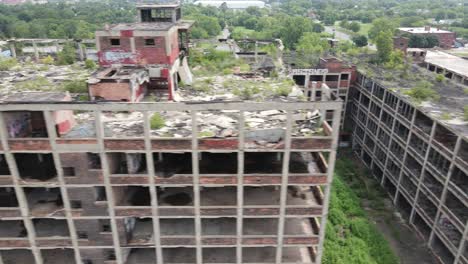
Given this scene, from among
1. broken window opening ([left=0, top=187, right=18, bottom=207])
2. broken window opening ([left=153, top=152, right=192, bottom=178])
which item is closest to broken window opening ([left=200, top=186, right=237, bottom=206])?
broken window opening ([left=153, top=152, right=192, bottom=178])

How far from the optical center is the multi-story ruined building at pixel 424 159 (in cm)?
3366

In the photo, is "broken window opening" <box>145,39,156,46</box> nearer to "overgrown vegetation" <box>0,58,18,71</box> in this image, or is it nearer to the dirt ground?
"overgrown vegetation" <box>0,58,18,71</box>

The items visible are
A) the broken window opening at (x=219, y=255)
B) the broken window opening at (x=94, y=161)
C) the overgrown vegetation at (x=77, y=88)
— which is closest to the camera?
the broken window opening at (x=94, y=161)

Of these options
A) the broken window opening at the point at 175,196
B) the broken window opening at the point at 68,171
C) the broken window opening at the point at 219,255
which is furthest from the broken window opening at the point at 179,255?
the broken window opening at the point at 68,171

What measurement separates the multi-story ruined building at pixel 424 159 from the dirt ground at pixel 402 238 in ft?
2.73

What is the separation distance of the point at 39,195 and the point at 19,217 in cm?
223

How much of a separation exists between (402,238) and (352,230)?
5468 mm

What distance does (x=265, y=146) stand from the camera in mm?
22484

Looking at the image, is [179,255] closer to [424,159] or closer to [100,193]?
[100,193]

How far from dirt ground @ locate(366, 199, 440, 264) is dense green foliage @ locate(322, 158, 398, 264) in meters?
1.14

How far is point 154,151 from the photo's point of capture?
870 inches

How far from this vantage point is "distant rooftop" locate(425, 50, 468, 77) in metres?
69.9

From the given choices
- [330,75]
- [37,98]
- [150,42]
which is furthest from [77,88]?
[330,75]

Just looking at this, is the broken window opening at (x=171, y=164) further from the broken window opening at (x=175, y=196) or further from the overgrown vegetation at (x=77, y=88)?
the overgrown vegetation at (x=77, y=88)
